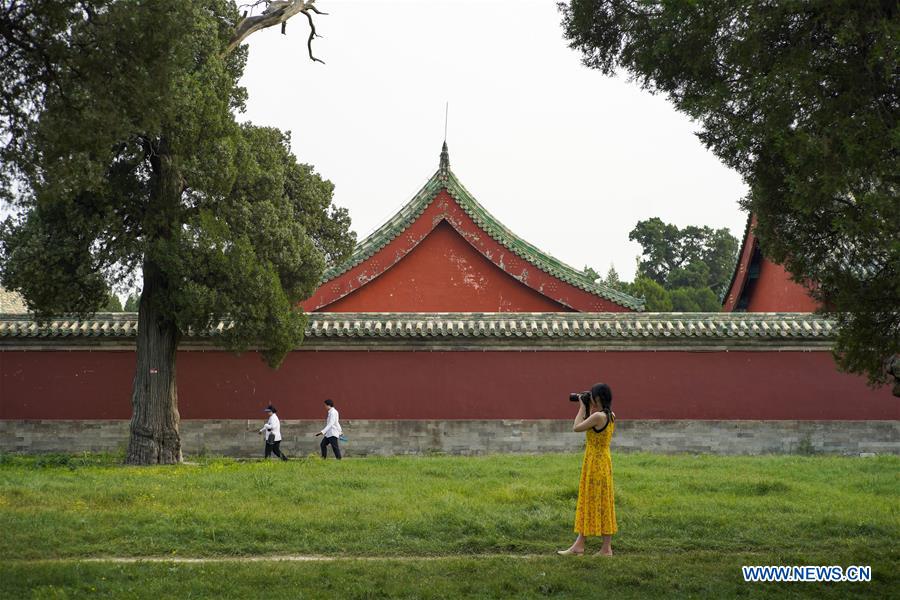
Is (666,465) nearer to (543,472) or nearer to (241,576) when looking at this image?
(543,472)

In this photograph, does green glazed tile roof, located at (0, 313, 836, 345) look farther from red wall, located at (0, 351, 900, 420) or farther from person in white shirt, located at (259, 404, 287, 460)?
person in white shirt, located at (259, 404, 287, 460)

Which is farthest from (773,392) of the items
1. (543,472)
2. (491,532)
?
(491,532)

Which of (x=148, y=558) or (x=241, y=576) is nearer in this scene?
(x=241, y=576)

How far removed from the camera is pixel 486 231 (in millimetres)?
21922

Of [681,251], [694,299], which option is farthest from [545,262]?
[681,251]

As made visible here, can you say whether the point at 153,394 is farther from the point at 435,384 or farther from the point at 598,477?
the point at 598,477

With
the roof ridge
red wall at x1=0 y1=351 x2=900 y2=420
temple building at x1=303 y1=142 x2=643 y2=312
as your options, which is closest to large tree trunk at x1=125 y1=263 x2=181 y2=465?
red wall at x1=0 y1=351 x2=900 y2=420

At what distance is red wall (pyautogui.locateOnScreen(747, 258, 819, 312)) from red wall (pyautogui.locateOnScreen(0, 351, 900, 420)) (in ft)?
9.52

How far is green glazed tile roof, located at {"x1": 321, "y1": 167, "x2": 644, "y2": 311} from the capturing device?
2173 cm

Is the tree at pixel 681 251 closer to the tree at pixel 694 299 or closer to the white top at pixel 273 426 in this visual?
the tree at pixel 694 299

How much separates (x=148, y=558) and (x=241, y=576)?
139 centimetres

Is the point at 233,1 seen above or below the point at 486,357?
above

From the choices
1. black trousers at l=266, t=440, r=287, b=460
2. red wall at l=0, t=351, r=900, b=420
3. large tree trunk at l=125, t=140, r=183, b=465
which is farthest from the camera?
red wall at l=0, t=351, r=900, b=420

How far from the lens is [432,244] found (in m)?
22.3
